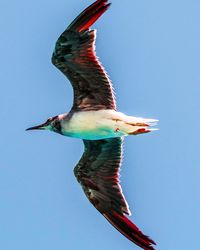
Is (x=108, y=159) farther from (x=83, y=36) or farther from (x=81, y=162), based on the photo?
(x=83, y=36)

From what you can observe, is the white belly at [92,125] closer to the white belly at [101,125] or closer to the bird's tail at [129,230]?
the white belly at [101,125]

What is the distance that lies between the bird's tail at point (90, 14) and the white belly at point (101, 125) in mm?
2348

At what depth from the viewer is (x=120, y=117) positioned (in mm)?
22984

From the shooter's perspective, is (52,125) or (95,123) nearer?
(95,123)

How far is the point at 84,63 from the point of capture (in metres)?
22.9

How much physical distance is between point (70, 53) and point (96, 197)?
13.3ft

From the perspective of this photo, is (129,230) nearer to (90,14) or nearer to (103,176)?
(103,176)

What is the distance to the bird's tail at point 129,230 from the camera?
22.8 metres

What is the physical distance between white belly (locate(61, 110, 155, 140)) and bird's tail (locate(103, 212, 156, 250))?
210 centimetres

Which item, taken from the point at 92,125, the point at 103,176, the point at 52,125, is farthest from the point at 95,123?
the point at 103,176

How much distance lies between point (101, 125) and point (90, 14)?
2.79 m

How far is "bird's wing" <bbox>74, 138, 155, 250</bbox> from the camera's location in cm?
2420

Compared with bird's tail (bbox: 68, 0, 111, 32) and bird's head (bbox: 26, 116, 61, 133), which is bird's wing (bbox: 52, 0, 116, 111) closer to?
bird's tail (bbox: 68, 0, 111, 32)

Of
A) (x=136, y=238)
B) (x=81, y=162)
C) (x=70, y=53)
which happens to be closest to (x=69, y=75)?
(x=70, y=53)
